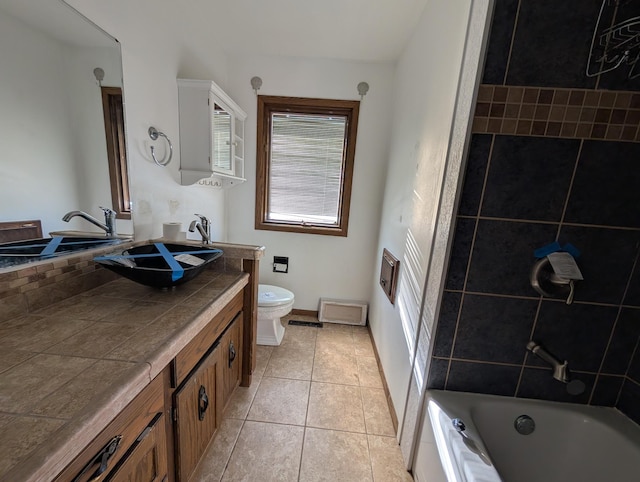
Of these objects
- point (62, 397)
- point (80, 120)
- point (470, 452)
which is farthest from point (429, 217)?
point (80, 120)

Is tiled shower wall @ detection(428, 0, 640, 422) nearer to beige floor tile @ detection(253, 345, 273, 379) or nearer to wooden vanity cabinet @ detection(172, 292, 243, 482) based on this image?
wooden vanity cabinet @ detection(172, 292, 243, 482)

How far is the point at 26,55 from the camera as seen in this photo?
85 cm

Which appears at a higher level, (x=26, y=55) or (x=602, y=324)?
(x=26, y=55)

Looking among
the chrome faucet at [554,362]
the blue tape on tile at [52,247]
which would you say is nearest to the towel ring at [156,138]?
the blue tape on tile at [52,247]

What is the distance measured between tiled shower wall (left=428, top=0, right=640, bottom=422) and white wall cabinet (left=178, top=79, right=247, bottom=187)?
157 centimetres

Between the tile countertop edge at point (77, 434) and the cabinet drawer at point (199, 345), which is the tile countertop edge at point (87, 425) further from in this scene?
the cabinet drawer at point (199, 345)

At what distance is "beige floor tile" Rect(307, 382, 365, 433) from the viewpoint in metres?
1.49

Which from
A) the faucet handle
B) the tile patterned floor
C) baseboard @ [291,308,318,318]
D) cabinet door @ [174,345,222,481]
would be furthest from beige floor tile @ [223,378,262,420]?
the faucet handle

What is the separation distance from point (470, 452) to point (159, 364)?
1054mm

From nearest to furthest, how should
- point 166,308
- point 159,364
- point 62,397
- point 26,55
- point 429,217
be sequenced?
1. point 62,397
2. point 159,364
3. point 26,55
4. point 166,308
5. point 429,217

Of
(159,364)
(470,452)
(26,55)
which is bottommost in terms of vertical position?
(470,452)

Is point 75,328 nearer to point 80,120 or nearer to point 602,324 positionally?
point 80,120

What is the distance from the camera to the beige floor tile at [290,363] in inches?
73.2

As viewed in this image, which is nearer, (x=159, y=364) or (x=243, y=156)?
(x=159, y=364)
